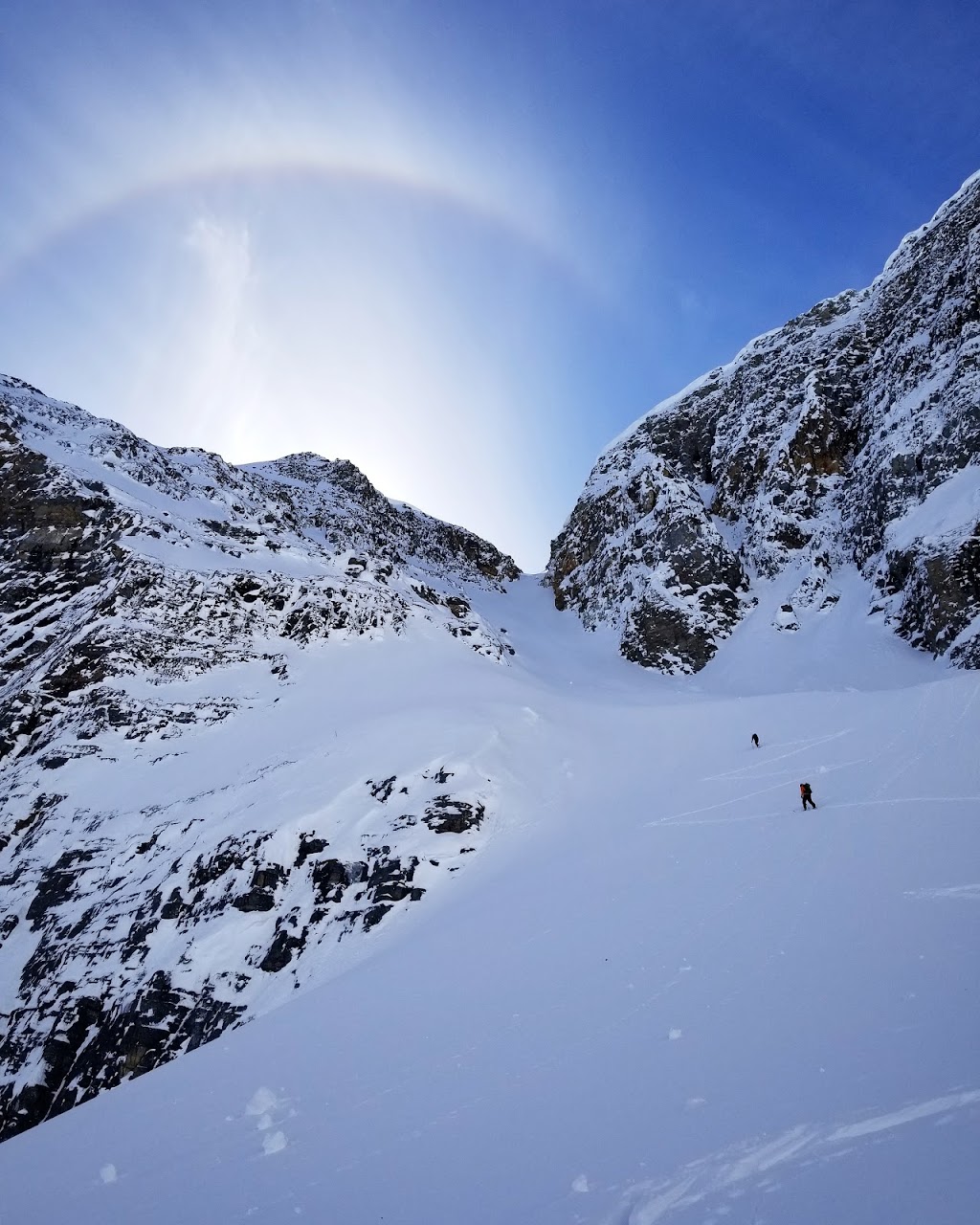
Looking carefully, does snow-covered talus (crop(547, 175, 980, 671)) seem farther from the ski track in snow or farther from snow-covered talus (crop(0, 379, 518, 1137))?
the ski track in snow

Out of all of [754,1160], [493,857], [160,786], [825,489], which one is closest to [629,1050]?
[754,1160]

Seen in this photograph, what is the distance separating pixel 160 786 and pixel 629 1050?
1777 centimetres

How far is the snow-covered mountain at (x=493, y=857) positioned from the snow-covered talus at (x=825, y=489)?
30 centimetres

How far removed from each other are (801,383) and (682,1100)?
179ft

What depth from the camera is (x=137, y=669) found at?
23422 mm

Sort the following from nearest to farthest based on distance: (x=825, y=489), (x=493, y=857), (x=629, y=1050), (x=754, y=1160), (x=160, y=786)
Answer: (x=754, y=1160) < (x=629, y=1050) < (x=493, y=857) < (x=160, y=786) < (x=825, y=489)

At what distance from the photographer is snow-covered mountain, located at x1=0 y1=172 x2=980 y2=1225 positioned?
5215mm

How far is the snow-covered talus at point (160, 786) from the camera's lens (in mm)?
13625

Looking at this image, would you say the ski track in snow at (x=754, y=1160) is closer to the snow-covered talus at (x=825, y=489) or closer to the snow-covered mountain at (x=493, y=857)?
the snow-covered mountain at (x=493, y=857)

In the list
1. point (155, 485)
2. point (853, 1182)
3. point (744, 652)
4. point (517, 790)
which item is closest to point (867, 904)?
point (853, 1182)

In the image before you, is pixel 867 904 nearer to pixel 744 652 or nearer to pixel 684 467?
pixel 744 652

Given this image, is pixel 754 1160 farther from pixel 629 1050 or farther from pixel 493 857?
pixel 493 857

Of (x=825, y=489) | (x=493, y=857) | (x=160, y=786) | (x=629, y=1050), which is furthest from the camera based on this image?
(x=825, y=489)

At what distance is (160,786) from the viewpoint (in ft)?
64.1
